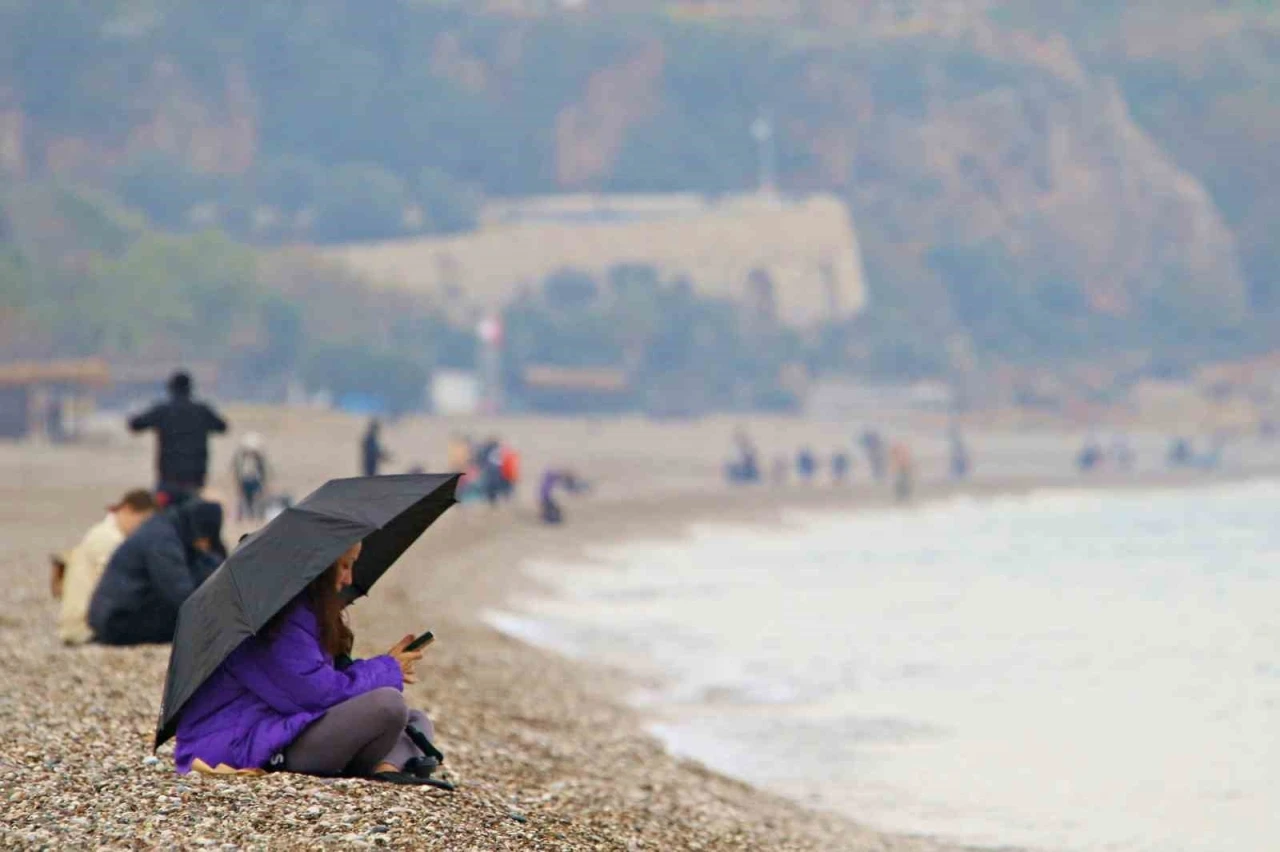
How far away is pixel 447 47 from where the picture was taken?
182625 millimetres

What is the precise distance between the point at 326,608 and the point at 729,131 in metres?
161

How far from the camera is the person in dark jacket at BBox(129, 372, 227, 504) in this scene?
15.6 meters

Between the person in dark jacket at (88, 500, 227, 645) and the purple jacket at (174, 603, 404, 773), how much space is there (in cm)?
388

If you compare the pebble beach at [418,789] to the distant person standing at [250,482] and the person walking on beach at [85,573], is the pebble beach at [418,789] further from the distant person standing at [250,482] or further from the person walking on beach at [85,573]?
the distant person standing at [250,482]

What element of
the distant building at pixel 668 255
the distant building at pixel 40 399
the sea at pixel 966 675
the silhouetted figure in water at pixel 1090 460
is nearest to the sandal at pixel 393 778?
the sea at pixel 966 675

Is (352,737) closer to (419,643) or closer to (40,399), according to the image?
(419,643)

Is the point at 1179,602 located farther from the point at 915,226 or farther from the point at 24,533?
the point at 915,226

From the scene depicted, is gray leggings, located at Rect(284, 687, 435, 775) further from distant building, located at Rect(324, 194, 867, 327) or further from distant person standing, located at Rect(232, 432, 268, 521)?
distant building, located at Rect(324, 194, 867, 327)

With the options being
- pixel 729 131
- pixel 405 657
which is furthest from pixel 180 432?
pixel 729 131

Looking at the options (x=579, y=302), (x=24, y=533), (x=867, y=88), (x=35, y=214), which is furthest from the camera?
(x=867, y=88)

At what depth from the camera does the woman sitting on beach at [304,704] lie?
7.71 m

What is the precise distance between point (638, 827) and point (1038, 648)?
14091mm

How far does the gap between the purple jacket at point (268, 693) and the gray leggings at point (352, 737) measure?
43 millimetres

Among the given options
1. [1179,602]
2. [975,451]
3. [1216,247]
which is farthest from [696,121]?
[1179,602]
